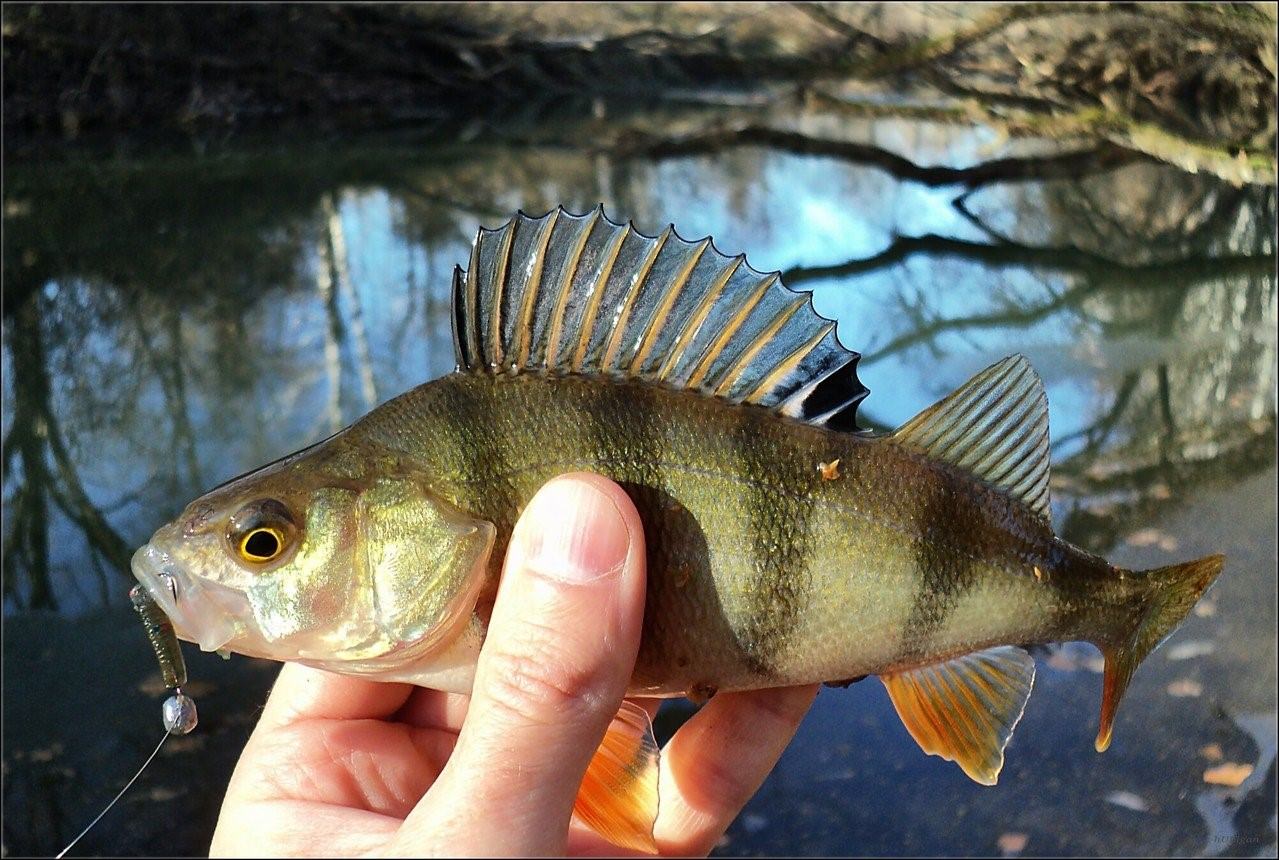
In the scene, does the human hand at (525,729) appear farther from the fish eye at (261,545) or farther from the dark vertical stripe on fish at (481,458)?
the fish eye at (261,545)

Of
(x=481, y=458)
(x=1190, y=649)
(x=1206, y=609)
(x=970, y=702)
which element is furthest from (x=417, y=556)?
(x=1206, y=609)

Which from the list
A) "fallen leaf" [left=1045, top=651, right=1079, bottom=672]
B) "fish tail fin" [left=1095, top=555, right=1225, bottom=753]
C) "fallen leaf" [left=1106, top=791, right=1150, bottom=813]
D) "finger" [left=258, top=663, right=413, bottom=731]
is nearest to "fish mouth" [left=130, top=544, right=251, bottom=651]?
"finger" [left=258, top=663, right=413, bottom=731]

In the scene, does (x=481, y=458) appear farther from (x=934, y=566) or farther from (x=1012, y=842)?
(x=1012, y=842)

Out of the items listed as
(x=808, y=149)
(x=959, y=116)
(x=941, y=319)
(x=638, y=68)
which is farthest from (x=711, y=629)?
(x=638, y=68)

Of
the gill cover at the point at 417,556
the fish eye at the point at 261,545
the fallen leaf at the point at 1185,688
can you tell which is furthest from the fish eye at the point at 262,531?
the fallen leaf at the point at 1185,688

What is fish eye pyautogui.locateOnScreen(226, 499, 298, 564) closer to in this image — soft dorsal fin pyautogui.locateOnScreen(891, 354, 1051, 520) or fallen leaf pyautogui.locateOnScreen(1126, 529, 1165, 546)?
soft dorsal fin pyautogui.locateOnScreen(891, 354, 1051, 520)

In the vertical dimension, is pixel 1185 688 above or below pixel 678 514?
below
